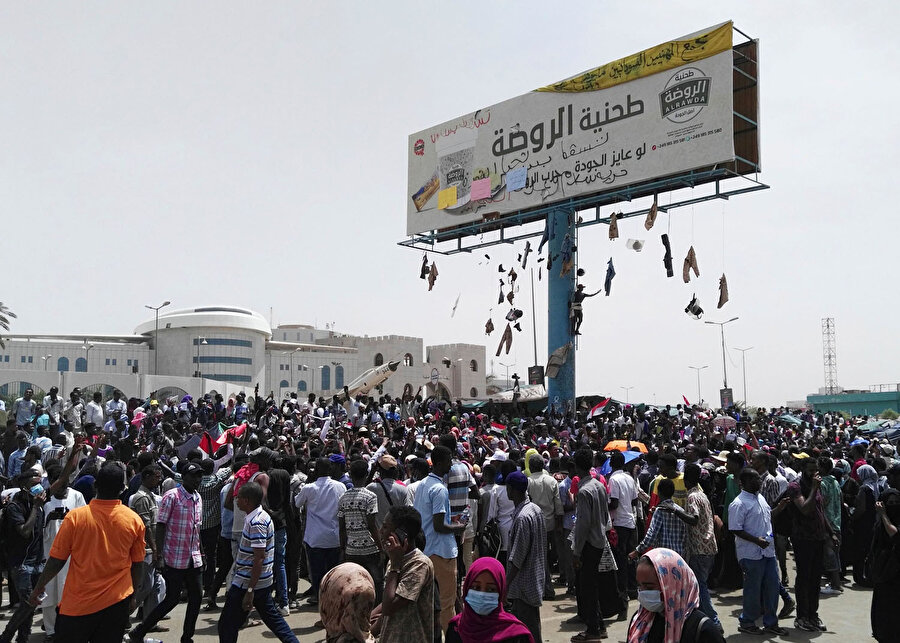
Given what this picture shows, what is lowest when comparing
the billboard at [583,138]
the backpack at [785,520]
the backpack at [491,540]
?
the backpack at [491,540]

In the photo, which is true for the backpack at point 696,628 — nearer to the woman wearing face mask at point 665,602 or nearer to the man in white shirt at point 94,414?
the woman wearing face mask at point 665,602

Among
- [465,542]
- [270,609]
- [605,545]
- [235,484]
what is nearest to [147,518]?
[235,484]

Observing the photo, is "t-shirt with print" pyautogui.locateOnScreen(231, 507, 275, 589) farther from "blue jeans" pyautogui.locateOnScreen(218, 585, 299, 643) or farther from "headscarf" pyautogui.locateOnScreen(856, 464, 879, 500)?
"headscarf" pyautogui.locateOnScreen(856, 464, 879, 500)

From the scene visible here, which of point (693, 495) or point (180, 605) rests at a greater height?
point (693, 495)

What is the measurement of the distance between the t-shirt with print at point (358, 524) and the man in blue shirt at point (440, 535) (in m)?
0.72

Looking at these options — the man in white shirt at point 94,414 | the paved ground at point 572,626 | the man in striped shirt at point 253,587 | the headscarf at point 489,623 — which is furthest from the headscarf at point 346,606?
the man in white shirt at point 94,414

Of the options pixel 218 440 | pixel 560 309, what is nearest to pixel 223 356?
pixel 560 309

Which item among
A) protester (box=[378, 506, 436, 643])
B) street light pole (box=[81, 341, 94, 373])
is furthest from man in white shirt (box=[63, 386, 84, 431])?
street light pole (box=[81, 341, 94, 373])

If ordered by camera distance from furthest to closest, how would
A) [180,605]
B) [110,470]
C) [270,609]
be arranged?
[180,605]
[270,609]
[110,470]

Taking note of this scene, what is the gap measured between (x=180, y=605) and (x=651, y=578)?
6.55 metres

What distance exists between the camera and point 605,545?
291 inches

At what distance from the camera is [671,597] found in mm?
3848

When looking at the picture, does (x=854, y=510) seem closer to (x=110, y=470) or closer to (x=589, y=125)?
(x=110, y=470)

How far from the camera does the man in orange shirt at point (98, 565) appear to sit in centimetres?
496
